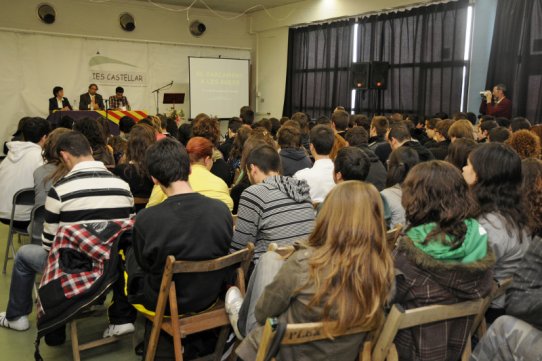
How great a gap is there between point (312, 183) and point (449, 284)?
5.26 feet

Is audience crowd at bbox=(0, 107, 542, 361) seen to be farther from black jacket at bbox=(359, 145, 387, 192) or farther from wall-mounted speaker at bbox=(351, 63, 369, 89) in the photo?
wall-mounted speaker at bbox=(351, 63, 369, 89)

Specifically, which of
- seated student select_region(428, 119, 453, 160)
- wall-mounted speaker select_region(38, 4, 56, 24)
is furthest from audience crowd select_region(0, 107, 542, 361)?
wall-mounted speaker select_region(38, 4, 56, 24)

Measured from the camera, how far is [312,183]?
3256 millimetres

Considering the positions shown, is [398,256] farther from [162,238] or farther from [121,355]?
[121,355]

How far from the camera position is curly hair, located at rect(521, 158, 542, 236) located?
2201mm

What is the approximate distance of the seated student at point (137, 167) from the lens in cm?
343

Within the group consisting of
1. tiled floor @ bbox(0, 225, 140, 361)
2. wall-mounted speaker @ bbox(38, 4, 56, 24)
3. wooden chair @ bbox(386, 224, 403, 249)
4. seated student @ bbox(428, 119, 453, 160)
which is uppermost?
wall-mounted speaker @ bbox(38, 4, 56, 24)

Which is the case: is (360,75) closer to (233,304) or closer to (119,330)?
(119,330)

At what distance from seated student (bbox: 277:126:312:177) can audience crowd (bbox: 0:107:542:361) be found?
49cm

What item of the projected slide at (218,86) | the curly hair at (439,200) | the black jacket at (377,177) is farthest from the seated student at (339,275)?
the projected slide at (218,86)

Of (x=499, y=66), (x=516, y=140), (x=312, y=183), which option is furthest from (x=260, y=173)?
(x=499, y=66)

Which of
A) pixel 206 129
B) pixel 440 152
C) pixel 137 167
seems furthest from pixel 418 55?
pixel 137 167

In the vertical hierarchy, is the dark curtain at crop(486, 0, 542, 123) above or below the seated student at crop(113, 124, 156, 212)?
above

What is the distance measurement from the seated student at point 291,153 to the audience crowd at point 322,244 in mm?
489
